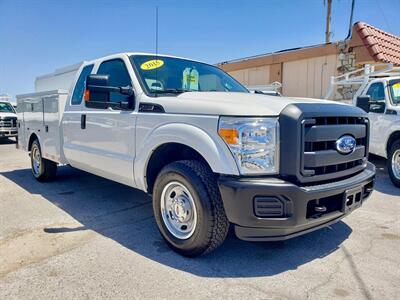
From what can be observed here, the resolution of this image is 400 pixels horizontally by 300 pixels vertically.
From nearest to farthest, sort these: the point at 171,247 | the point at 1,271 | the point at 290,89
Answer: the point at 1,271 → the point at 171,247 → the point at 290,89

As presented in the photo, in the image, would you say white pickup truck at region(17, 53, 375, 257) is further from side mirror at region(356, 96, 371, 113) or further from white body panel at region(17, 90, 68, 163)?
Answer: side mirror at region(356, 96, 371, 113)

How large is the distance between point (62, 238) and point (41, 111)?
3161mm

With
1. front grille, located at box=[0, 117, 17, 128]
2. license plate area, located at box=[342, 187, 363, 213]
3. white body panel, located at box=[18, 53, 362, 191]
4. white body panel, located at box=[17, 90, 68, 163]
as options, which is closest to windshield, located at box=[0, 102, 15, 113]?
front grille, located at box=[0, 117, 17, 128]

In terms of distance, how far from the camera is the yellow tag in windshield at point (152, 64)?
401 centimetres

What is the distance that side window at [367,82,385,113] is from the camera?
677cm

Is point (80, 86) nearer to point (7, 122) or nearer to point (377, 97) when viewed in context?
point (377, 97)

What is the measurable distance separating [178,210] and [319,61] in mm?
11626

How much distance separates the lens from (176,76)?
13.5 feet

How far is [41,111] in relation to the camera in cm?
610

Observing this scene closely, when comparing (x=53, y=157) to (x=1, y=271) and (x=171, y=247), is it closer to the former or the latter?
(x=1, y=271)

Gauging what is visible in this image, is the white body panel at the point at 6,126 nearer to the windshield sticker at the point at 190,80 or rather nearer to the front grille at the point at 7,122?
the front grille at the point at 7,122

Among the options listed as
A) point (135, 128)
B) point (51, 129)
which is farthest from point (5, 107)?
point (135, 128)

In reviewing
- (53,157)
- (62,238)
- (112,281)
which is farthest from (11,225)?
(112,281)

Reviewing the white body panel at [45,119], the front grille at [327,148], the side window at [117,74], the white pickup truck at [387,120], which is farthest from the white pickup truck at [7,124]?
the front grille at [327,148]
